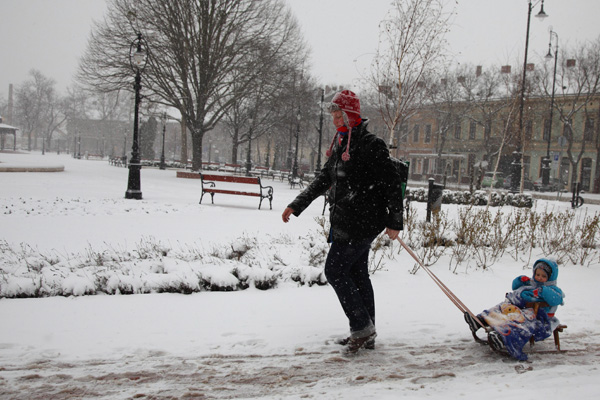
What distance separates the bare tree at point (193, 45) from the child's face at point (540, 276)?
23.1 meters

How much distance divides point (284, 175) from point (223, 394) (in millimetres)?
26409

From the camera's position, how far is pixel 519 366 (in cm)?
315

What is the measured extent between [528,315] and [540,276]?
32 centimetres

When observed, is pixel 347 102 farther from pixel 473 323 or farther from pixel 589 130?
pixel 589 130

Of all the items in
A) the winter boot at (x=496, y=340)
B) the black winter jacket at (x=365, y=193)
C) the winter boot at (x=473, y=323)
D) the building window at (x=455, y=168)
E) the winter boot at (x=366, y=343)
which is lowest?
the winter boot at (x=366, y=343)

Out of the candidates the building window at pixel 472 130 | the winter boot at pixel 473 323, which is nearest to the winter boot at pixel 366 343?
the winter boot at pixel 473 323

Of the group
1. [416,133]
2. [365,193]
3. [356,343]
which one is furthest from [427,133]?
[356,343]

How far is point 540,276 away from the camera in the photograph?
3.41m

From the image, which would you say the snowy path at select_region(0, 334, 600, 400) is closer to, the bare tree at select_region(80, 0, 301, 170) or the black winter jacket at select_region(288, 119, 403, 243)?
the black winter jacket at select_region(288, 119, 403, 243)

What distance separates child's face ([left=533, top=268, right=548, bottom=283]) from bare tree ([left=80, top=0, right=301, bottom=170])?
23135mm

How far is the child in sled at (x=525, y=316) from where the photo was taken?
3246 millimetres

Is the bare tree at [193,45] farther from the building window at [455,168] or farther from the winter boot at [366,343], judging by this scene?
the building window at [455,168]

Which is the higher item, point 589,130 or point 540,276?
point 589,130

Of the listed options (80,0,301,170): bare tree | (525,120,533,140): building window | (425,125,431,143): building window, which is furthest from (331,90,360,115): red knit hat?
(425,125,431,143): building window
